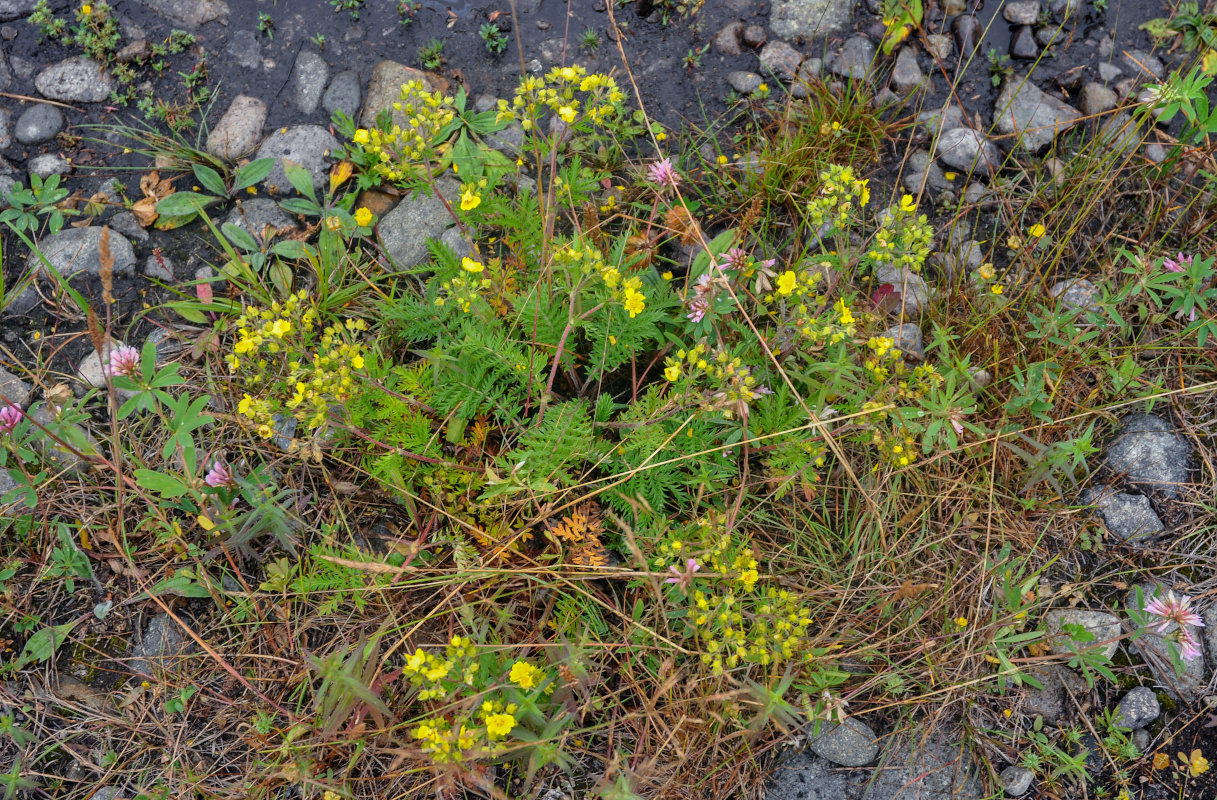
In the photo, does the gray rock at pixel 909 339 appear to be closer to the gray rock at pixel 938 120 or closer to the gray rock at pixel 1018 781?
the gray rock at pixel 938 120

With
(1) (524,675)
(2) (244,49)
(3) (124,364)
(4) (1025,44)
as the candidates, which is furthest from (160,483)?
(4) (1025,44)

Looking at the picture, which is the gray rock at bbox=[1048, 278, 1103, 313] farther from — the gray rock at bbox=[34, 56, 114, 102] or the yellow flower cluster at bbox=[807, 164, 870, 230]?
the gray rock at bbox=[34, 56, 114, 102]

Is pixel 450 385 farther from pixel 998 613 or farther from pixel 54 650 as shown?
pixel 998 613

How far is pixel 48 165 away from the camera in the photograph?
318cm

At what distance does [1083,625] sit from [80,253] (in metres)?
4.08

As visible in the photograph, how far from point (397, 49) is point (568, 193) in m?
1.32

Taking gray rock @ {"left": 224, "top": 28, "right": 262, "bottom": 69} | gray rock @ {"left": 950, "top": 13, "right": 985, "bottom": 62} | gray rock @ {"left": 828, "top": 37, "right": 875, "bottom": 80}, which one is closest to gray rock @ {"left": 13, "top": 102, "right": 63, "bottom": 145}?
gray rock @ {"left": 224, "top": 28, "right": 262, "bottom": 69}

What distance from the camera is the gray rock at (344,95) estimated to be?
10.7 feet

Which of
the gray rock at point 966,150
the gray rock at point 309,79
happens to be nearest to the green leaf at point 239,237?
the gray rock at point 309,79

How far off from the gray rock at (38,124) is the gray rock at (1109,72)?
4571 millimetres

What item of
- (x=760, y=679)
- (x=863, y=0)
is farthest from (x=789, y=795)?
(x=863, y=0)

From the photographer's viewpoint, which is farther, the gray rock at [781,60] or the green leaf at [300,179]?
the gray rock at [781,60]

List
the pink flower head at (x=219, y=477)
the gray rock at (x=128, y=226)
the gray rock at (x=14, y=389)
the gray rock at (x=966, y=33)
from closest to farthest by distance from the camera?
the pink flower head at (x=219, y=477), the gray rock at (x=14, y=389), the gray rock at (x=128, y=226), the gray rock at (x=966, y=33)

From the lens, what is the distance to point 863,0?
3.40m
